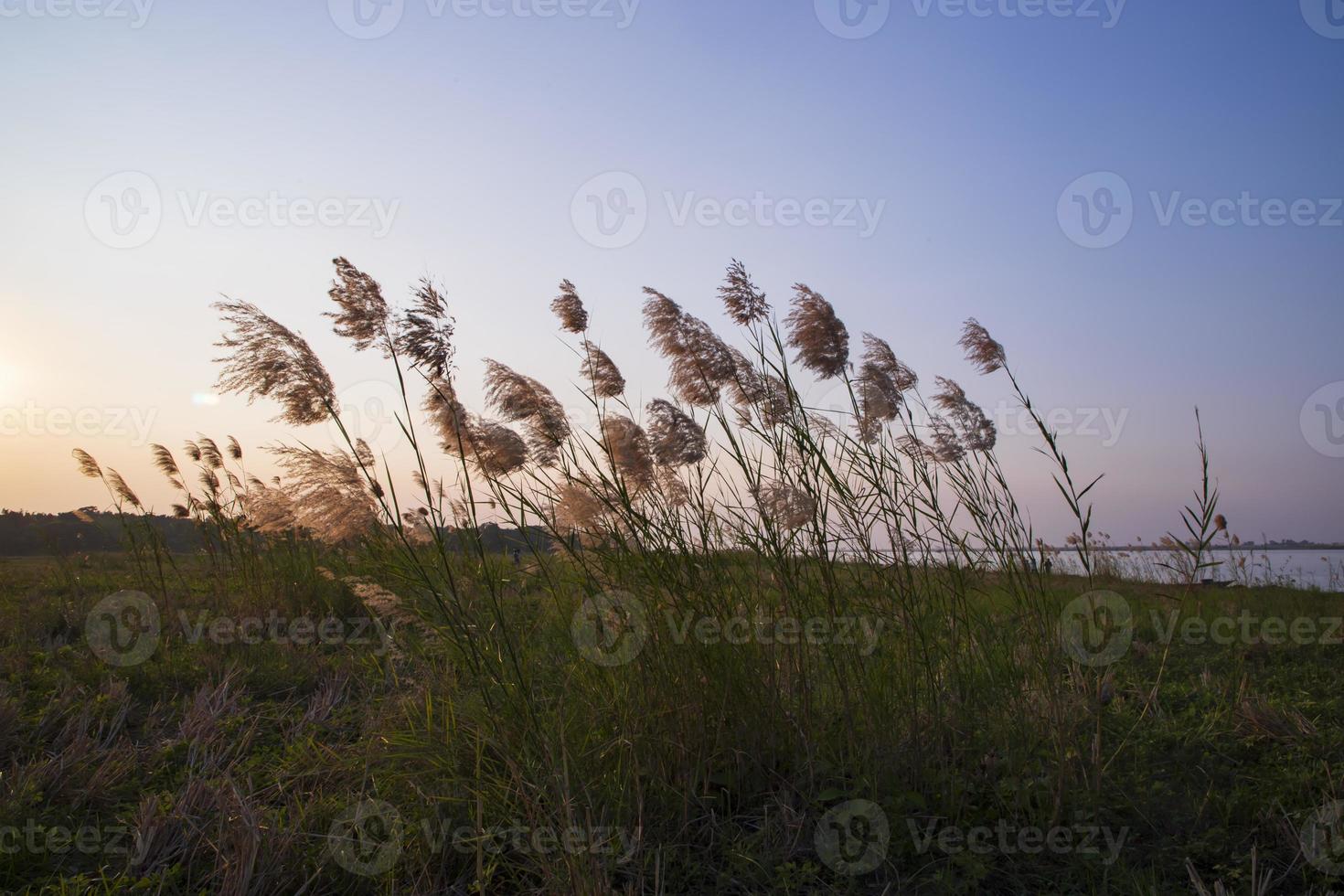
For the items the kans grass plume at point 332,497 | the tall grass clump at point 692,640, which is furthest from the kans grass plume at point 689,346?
the kans grass plume at point 332,497

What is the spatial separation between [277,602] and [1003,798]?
19.2 feet

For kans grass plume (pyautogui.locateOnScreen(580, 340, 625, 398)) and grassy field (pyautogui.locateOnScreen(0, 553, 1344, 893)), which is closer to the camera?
grassy field (pyautogui.locateOnScreen(0, 553, 1344, 893))

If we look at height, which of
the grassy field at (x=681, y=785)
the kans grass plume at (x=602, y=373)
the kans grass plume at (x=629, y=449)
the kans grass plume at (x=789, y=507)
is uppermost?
the kans grass plume at (x=602, y=373)

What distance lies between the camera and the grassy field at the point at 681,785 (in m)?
2.45

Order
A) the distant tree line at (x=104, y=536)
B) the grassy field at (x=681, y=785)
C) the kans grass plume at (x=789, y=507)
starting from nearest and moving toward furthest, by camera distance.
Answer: the grassy field at (x=681, y=785)
the kans grass plume at (x=789, y=507)
the distant tree line at (x=104, y=536)

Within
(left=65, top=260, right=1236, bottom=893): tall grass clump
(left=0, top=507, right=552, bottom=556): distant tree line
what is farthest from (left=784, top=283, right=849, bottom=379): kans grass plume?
(left=0, top=507, right=552, bottom=556): distant tree line

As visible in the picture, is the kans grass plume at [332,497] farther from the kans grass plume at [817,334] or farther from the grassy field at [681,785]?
the kans grass plume at [817,334]

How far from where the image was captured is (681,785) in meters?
2.68

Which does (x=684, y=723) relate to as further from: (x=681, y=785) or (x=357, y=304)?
(x=357, y=304)

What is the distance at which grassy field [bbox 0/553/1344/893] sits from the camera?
2.45 m

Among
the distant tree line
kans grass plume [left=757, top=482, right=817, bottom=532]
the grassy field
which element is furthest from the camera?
the distant tree line

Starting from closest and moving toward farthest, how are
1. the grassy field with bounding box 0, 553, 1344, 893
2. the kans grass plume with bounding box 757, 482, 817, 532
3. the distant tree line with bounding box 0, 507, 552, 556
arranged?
the grassy field with bounding box 0, 553, 1344, 893, the kans grass plume with bounding box 757, 482, 817, 532, the distant tree line with bounding box 0, 507, 552, 556

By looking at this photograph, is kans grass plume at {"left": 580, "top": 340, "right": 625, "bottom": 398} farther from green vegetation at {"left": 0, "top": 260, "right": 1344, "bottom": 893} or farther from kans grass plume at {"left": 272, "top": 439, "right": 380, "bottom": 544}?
kans grass plume at {"left": 272, "top": 439, "right": 380, "bottom": 544}

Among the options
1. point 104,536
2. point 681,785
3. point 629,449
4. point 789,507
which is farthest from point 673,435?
point 104,536
